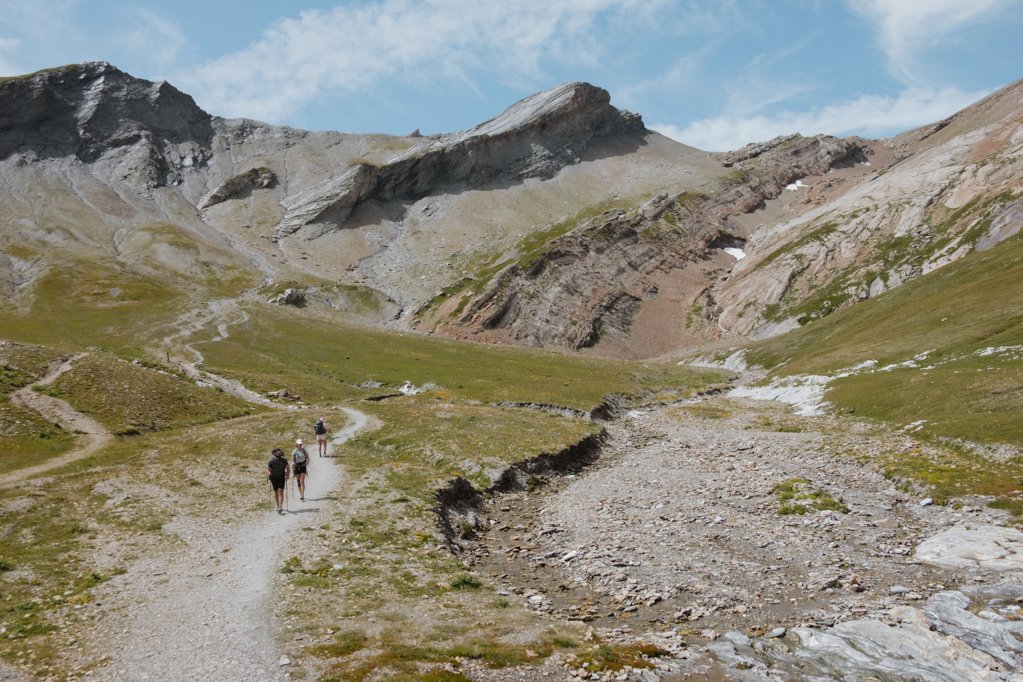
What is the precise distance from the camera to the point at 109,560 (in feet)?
75.7

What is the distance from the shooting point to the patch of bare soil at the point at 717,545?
19.2 meters

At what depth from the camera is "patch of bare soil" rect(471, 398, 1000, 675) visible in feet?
63.0

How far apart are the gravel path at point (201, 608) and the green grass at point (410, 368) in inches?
1954

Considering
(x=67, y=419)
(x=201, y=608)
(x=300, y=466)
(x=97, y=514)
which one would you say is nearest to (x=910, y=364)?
(x=300, y=466)

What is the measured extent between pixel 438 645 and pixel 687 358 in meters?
130

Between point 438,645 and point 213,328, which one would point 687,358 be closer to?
point 213,328

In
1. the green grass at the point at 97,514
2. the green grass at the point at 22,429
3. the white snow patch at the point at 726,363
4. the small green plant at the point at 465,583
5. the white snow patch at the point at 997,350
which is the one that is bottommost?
the white snow patch at the point at 726,363

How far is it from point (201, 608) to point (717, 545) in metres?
18.6

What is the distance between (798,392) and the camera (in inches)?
2771

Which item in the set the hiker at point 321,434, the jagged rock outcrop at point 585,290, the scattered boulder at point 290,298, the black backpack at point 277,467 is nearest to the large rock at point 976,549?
the black backpack at point 277,467

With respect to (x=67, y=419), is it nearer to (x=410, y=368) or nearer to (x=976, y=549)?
(x=410, y=368)

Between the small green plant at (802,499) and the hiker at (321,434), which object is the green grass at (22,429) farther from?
the small green plant at (802,499)

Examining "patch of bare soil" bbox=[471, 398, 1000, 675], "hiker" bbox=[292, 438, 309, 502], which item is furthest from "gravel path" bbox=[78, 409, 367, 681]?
"patch of bare soil" bbox=[471, 398, 1000, 675]

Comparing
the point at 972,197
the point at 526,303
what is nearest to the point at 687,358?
the point at 526,303
